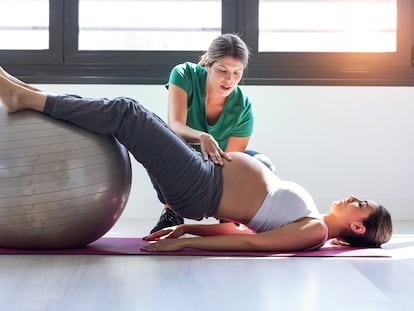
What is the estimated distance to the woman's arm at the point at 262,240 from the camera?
2.56 meters

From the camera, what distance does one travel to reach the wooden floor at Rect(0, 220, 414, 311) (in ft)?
5.94

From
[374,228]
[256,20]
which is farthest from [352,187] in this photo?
[374,228]

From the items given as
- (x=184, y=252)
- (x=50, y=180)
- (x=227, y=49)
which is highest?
(x=227, y=49)

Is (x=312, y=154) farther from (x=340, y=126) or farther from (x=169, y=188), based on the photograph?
(x=169, y=188)

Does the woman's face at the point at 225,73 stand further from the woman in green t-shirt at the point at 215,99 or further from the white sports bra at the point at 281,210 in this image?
the white sports bra at the point at 281,210

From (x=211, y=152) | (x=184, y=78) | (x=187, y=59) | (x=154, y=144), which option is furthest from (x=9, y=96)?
(x=187, y=59)

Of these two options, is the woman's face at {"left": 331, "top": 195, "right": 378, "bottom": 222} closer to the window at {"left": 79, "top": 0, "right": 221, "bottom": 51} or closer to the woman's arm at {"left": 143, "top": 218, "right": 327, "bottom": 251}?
the woman's arm at {"left": 143, "top": 218, "right": 327, "bottom": 251}

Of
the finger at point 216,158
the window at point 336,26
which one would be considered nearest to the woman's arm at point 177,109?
the finger at point 216,158

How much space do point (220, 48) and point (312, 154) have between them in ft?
4.89

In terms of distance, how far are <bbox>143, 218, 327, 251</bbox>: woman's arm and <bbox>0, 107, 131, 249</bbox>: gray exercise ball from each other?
0.30 m

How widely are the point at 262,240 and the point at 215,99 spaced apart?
0.86 metres

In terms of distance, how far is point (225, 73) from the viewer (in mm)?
2965

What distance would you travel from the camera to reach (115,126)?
251cm

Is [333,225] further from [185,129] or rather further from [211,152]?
[185,129]
